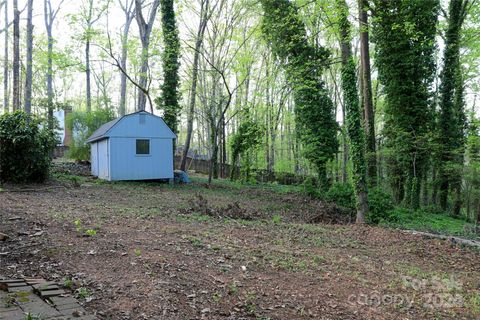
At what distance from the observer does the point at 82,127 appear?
65.0 ft

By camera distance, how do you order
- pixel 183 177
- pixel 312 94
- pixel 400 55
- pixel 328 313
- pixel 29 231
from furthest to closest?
pixel 183 177
pixel 312 94
pixel 400 55
pixel 29 231
pixel 328 313

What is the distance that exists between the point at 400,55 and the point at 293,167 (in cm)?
1156

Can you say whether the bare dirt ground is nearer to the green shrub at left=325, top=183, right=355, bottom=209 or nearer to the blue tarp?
the green shrub at left=325, top=183, right=355, bottom=209

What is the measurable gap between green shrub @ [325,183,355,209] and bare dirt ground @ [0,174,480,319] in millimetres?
3872

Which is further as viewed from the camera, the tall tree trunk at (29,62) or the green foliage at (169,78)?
the green foliage at (169,78)

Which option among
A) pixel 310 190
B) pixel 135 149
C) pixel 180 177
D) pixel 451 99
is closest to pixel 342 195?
pixel 310 190

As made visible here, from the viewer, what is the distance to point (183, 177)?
54.1 feet

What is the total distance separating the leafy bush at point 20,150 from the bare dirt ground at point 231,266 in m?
4.49

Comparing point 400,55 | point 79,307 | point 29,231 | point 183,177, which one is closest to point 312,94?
point 400,55

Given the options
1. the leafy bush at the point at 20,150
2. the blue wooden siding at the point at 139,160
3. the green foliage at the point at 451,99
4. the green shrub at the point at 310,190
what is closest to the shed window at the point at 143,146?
the blue wooden siding at the point at 139,160

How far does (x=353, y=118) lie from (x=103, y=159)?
36.0 ft

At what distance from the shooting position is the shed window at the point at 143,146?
14.9 m

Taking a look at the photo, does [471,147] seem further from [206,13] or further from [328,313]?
[206,13]

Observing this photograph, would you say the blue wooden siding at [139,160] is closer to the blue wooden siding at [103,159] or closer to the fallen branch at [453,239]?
the blue wooden siding at [103,159]
